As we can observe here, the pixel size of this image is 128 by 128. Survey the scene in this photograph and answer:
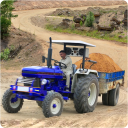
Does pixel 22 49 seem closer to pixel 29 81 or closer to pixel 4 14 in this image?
pixel 4 14

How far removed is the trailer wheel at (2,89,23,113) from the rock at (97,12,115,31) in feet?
74.6

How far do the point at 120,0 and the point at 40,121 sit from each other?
51718mm

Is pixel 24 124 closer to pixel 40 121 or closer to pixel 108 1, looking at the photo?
pixel 40 121

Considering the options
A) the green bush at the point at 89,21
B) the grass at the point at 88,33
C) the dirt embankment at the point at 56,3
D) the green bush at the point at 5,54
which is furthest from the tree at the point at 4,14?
the dirt embankment at the point at 56,3

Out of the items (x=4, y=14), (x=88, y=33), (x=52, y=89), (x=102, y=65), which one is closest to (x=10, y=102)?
(x=52, y=89)

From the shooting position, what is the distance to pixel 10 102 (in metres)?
7.75

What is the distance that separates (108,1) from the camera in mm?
53531

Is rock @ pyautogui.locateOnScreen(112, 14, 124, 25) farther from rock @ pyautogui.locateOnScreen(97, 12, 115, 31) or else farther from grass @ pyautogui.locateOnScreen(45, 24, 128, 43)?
grass @ pyautogui.locateOnScreen(45, 24, 128, 43)

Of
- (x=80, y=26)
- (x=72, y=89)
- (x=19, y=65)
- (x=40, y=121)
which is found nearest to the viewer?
(x=40, y=121)

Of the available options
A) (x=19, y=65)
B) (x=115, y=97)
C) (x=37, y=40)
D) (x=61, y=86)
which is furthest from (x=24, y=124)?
(x=37, y=40)

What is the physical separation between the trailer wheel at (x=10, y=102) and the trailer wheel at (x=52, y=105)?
1415 mm

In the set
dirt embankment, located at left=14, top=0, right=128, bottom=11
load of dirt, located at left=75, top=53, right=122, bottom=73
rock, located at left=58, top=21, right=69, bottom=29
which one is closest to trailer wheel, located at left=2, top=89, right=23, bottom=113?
load of dirt, located at left=75, top=53, right=122, bottom=73

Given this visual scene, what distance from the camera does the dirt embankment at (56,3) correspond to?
145ft

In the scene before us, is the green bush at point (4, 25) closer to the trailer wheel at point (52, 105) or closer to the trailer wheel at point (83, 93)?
the trailer wheel at point (83, 93)
